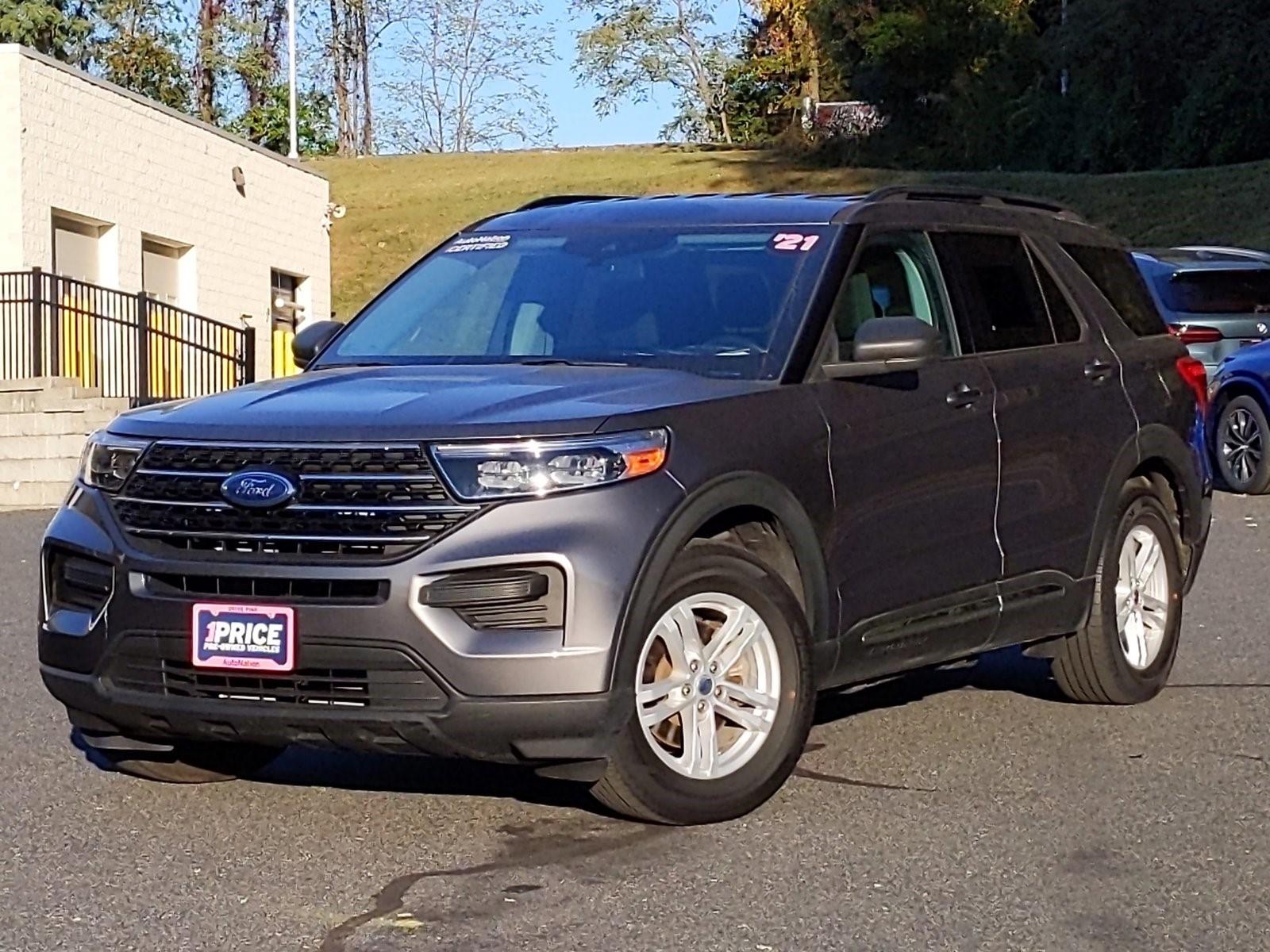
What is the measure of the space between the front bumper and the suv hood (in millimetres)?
267

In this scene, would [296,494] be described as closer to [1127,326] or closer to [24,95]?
[1127,326]

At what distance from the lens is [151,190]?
1021 inches

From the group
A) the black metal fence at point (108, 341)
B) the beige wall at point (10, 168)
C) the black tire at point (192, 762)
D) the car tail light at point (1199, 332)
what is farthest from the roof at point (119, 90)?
the black tire at point (192, 762)

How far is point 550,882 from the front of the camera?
525cm

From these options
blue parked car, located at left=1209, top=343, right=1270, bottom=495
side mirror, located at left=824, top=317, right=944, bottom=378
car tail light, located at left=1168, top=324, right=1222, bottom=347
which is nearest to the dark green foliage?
car tail light, located at left=1168, top=324, right=1222, bottom=347

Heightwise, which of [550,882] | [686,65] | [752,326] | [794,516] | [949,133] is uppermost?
[686,65]

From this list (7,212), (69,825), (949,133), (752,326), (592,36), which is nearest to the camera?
(69,825)

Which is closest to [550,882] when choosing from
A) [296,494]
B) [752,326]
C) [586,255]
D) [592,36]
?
[296,494]

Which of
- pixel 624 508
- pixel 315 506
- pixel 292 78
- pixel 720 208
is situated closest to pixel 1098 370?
pixel 720 208

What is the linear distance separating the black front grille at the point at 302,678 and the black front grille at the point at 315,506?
10.2 inches

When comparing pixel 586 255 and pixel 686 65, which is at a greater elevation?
pixel 686 65

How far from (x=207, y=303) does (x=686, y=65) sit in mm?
56601

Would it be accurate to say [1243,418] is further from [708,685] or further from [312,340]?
[708,685]

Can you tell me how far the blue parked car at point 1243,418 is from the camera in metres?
15.9
